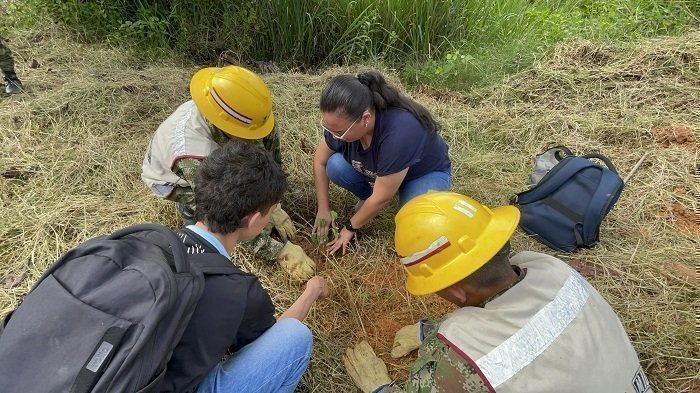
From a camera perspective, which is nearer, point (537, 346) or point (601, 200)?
point (537, 346)

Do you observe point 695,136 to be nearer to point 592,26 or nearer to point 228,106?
point 592,26

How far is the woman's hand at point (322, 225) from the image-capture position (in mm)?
2923

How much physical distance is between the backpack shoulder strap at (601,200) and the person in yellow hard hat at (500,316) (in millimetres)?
1321

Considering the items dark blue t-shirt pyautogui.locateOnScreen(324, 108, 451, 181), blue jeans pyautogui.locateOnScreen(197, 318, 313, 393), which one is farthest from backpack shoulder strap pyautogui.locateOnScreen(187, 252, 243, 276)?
dark blue t-shirt pyautogui.locateOnScreen(324, 108, 451, 181)

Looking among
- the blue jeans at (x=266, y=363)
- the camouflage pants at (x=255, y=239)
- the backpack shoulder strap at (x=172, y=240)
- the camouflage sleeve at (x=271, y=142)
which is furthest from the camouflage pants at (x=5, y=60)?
the blue jeans at (x=266, y=363)

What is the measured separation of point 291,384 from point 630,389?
1216mm

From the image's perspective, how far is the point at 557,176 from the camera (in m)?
2.87

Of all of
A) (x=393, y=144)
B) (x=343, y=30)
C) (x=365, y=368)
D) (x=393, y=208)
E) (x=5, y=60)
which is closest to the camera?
(x=365, y=368)

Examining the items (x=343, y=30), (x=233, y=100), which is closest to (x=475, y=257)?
(x=233, y=100)

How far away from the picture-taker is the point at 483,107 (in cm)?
440

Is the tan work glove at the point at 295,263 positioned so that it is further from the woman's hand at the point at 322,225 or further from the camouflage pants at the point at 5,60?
the camouflage pants at the point at 5,60

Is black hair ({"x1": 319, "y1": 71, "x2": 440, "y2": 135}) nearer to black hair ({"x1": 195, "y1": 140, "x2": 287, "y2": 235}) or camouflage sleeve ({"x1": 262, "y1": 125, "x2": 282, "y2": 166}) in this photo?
black hair ({"x1": 195, "y1": 140, "x2": 287, "y2": 235})

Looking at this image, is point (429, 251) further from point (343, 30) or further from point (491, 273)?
point (343, 30)

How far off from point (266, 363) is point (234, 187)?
0.69 m
